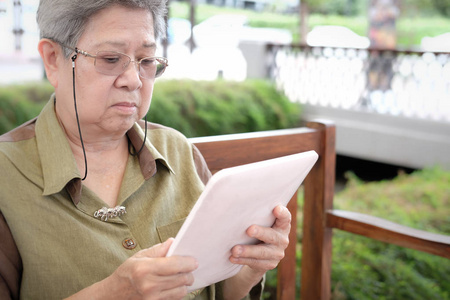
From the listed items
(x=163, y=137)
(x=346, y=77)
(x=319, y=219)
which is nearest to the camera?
(x=163, y=137)

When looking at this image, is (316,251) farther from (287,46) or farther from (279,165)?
(287,46)

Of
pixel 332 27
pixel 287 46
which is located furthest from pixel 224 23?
pixel 287 46

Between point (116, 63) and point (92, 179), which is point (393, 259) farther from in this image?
point (116, 63)

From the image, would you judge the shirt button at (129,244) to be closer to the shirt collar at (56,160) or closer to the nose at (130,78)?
the shirt collar at (56,160)

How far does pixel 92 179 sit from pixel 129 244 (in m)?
0.20

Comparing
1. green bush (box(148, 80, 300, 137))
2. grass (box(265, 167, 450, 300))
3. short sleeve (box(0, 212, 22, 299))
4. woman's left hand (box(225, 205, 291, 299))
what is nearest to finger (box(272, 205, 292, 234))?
woman's left hand (box(225, 205, 291, 299))

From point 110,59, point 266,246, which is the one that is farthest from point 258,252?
point 110,59

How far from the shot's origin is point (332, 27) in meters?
18.3

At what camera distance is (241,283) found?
1.41 metres

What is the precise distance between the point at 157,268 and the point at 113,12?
638 millimetres

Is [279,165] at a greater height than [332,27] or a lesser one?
lesser

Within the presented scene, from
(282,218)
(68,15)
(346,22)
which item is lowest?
(282,218)

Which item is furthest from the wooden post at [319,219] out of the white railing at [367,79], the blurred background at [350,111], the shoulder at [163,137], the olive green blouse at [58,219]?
the white railing at [367,79]

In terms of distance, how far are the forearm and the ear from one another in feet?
2.28
